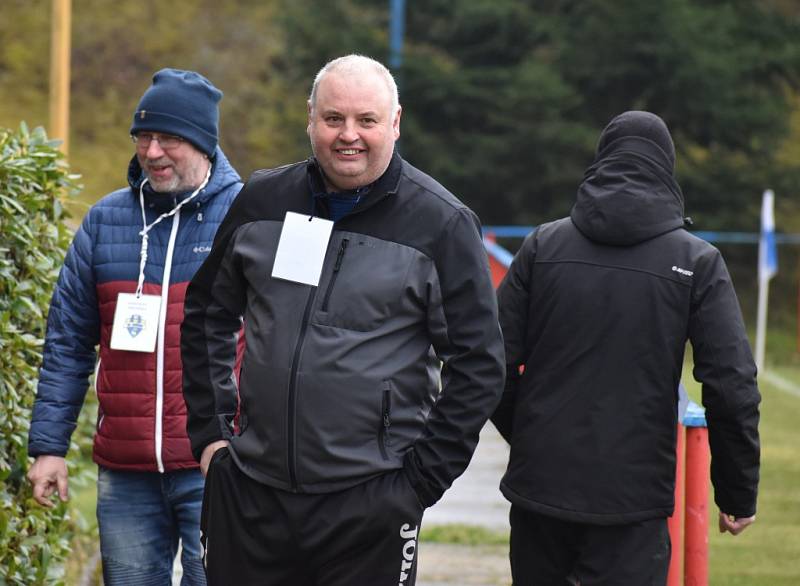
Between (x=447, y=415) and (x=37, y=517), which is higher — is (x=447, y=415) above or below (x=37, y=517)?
above

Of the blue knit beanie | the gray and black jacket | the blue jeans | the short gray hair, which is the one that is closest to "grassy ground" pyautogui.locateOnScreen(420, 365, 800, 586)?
→ the blue jeans

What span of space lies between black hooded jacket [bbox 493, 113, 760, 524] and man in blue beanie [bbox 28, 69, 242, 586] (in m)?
0.93

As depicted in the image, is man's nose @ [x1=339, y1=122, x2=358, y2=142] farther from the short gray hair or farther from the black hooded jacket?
the black hooded jacket

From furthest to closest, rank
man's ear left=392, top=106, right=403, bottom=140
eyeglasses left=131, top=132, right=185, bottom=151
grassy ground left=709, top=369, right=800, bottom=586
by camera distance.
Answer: grassy ground left=709, top=369, right=800, bottom=586, eyeglasses left=131, top=132, right=185, bottom=151, man's ear left=392, top=106, right=403, bottom=140

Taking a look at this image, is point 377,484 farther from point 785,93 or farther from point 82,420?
point 785,93

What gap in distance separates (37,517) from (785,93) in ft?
81.3

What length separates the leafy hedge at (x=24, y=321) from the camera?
4.70 metres

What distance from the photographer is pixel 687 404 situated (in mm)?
4355

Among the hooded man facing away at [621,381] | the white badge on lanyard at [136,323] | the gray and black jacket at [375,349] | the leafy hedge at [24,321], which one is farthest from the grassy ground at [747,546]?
the gray and black jacket at [375,349]

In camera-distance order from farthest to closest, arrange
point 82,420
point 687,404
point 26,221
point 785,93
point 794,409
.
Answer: point 785,93
point 794,409
point 82,420
point 26,221
point 687,404

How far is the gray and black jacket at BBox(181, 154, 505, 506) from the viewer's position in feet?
10.8

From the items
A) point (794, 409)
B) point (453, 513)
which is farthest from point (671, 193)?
point (794, 409)

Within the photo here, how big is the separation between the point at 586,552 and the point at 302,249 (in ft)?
3.84

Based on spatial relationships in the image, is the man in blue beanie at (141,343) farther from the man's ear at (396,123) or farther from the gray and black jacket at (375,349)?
the man's ear at (396,123)
